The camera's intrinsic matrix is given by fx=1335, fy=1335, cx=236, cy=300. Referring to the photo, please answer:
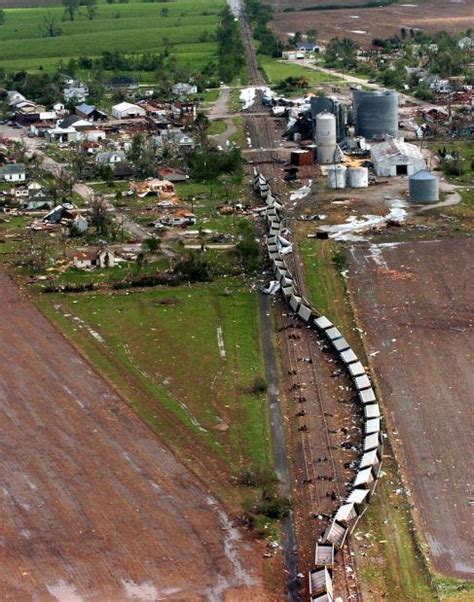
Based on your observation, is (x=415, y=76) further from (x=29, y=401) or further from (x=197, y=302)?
(x=29, y=401)

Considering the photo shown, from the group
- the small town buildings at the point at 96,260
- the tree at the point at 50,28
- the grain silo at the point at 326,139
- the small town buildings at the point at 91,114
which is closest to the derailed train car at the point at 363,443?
the small town buildings at the point at 96,260

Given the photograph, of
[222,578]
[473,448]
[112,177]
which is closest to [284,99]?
[112,177]

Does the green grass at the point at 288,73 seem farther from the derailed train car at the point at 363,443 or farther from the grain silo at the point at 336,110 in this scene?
the derailed train car at the point at 363,443

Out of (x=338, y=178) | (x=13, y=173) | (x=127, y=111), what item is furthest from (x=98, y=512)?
(x=127, y=111)

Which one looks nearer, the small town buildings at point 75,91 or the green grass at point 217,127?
the green grass at point 217,127

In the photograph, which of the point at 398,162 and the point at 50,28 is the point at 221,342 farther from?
the point at 50,28

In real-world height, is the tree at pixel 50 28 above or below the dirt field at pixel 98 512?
below
